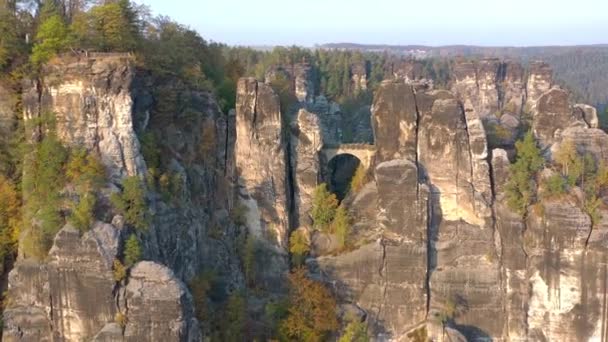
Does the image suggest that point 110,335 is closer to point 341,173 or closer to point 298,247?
point 298,247

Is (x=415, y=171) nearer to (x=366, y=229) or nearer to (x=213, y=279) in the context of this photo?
(x=366, y=229)

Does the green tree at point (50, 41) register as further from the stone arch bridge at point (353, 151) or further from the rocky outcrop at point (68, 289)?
the stone arch bridge at point (353, 151)

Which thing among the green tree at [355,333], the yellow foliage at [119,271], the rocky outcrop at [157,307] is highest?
the yellow foliage at [119,271]

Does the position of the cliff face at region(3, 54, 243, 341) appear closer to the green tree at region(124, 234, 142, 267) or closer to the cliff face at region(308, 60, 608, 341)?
the green tree at region(124, 234, 142, 267)

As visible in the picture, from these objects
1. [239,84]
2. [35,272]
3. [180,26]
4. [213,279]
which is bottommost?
[213,279]

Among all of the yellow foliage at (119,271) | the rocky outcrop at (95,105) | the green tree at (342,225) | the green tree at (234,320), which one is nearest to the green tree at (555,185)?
the green tree at (342,225)

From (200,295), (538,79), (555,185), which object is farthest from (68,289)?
(538,79)

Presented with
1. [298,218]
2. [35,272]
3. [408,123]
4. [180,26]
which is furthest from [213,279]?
[180,26]
